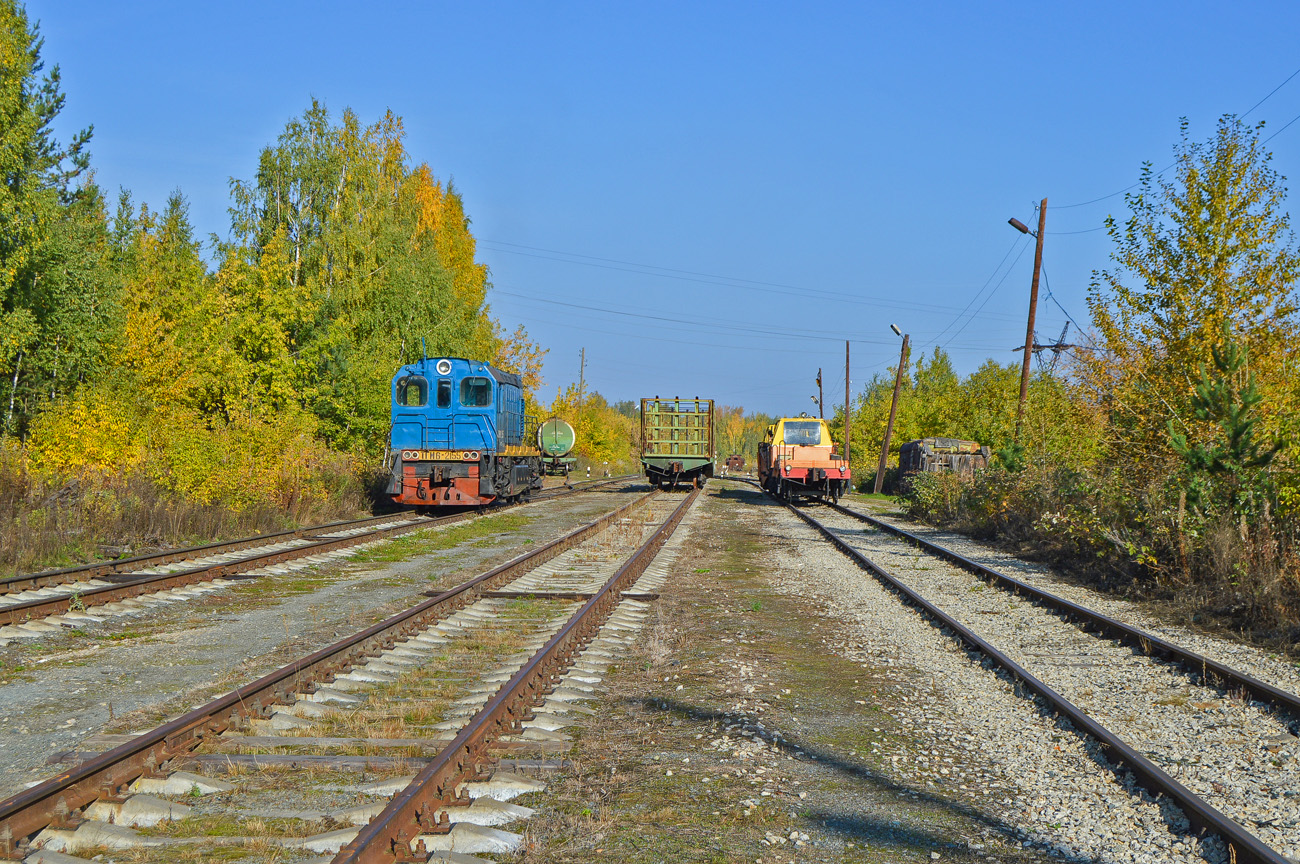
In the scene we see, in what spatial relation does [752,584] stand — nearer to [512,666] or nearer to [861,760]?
[512,666]

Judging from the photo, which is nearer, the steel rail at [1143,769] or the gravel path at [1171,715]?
the steel rail at [1143,769]

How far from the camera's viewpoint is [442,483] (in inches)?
813

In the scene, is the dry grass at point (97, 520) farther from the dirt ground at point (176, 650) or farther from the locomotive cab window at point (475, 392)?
the locomotive cab window at point (475, 392)

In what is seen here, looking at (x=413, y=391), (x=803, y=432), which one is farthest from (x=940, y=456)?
(x=413, y=391)

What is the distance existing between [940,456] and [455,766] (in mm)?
28801

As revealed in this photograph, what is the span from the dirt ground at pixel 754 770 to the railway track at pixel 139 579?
208 inches

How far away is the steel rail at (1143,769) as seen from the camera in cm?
375

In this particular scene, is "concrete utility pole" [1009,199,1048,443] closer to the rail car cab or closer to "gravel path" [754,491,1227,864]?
the rail car cab

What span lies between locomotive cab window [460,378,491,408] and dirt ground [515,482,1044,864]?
524 inches

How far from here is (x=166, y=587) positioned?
10344 mm

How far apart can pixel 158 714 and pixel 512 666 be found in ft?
7.73

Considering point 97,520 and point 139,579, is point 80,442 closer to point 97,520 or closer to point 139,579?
point 97,520

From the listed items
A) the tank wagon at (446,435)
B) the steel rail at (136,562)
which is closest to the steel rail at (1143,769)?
the steel rail at (136,562)

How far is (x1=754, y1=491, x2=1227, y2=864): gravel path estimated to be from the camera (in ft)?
13.5
